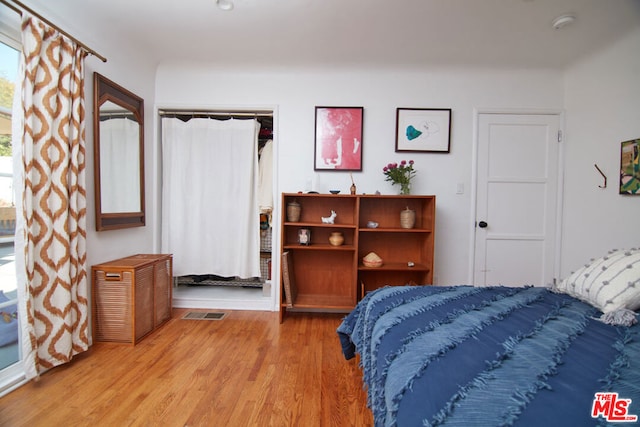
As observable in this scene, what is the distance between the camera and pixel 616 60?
2105 millimetres

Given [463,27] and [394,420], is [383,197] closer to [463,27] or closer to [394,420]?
[463,27]

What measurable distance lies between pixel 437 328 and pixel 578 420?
47cm

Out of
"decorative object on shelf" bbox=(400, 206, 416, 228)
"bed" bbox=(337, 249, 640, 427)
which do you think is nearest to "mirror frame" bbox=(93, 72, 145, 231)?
"bed" bbox=(337, 249, 640, 427)

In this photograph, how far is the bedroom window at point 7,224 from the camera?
5.07 feet

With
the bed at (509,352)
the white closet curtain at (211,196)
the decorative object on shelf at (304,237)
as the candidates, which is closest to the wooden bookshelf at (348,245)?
the decorative object on shelf at (304,237)

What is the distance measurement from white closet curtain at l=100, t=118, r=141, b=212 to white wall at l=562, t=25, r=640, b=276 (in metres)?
4.17

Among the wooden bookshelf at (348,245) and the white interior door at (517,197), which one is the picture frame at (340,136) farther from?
the white interior door at (517,197)

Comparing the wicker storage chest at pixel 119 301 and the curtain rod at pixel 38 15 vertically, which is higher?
the curtain rod at pixel 38 15

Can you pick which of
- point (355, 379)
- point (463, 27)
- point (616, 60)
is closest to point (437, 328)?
point (355, 379)

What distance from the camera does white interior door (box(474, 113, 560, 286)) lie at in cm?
261

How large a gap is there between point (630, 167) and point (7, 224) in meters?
4.35

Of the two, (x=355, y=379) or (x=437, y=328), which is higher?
(x=437, y=328)

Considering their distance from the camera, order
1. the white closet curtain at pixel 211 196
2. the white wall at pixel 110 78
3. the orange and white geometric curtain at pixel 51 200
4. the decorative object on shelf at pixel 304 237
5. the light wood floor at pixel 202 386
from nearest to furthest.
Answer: the light wood floor at pixel 202 386
the orange and white geometric curtain at pixel 51 200
the white wall at pixel 110 78
the decorative object on shelf at pixel 304 237
the white closet curtain at pixel 211 196

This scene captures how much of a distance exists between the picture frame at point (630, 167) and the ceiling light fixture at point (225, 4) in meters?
3.17
